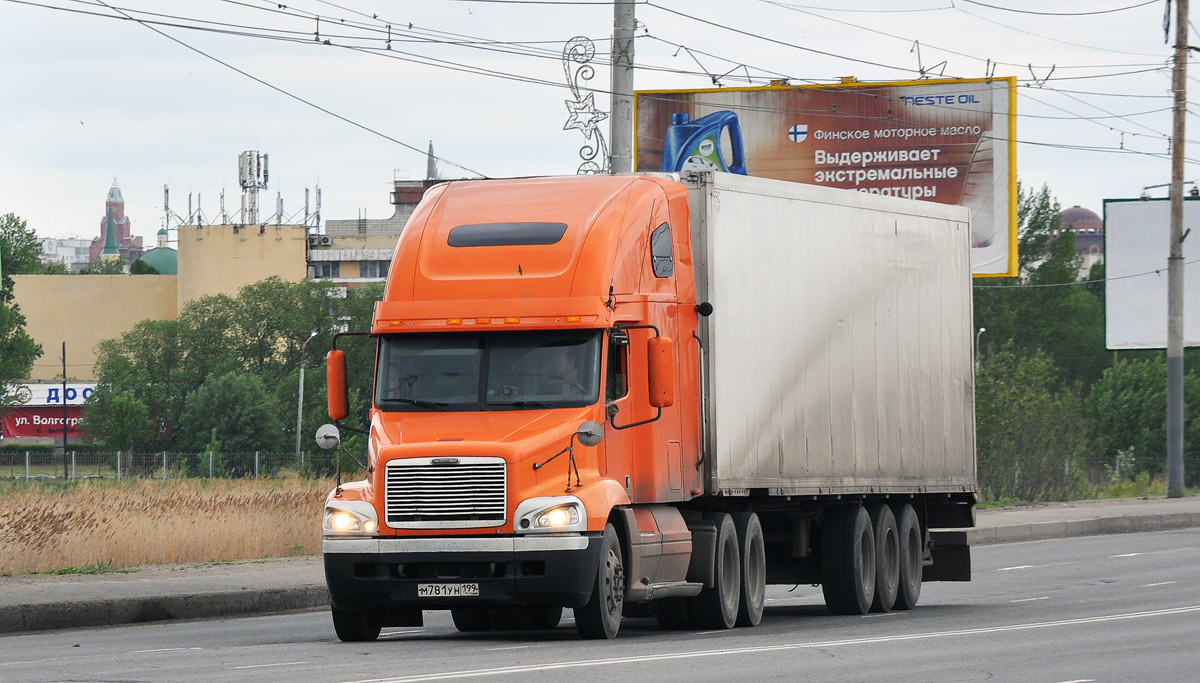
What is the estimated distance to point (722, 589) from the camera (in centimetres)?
1570

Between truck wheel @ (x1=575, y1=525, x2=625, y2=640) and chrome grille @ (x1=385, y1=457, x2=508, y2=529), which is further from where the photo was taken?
truck wheel @ (x1=575, y1=525, x2=625, y2=640)

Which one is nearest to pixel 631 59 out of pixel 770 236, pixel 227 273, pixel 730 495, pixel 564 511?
pixel 770 236

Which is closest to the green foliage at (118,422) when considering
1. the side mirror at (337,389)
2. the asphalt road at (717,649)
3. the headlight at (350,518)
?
the asphalt road at (717,649)

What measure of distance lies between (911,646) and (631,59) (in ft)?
40.4

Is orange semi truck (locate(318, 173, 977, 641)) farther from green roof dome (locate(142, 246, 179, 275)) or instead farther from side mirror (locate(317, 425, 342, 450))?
green roof dome (locate(142, 246, 179, 275))

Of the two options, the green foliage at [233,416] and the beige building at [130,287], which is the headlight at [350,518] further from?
the beige building at [130,287]

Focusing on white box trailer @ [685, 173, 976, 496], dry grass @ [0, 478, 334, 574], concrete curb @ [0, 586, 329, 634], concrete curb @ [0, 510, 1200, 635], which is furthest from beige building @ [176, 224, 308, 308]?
white box trailer @ [685, 173, 976, 496]

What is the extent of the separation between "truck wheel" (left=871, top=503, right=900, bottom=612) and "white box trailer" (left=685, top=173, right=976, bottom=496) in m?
0.37

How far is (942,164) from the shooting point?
42625 millimetres

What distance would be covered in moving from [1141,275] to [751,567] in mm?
35898

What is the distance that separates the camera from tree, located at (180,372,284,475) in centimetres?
10544

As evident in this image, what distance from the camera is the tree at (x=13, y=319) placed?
3937 inches

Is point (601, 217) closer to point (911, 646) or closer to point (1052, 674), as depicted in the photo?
point (911, 646)

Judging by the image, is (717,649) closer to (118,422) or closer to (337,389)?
(337,389)
